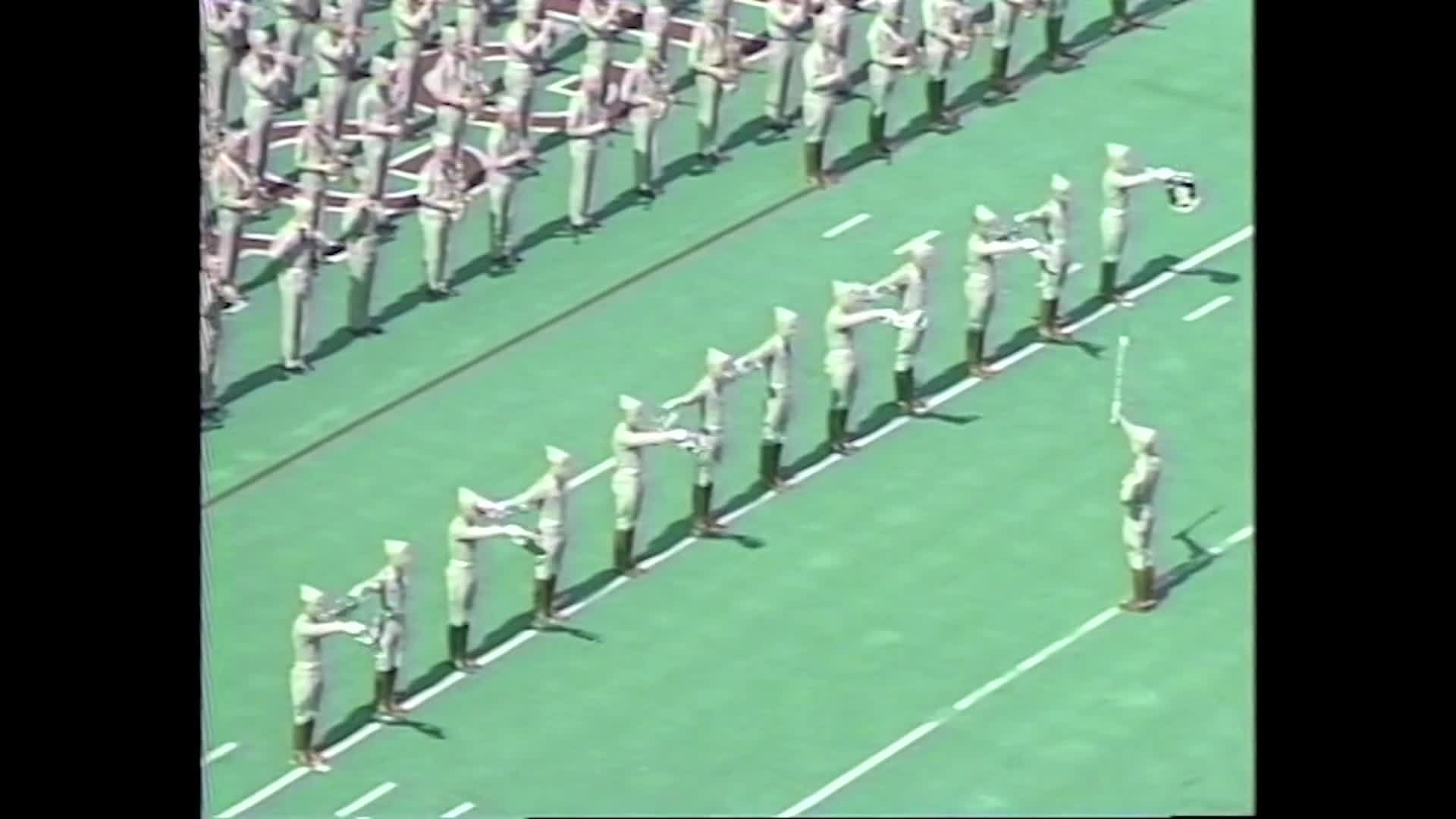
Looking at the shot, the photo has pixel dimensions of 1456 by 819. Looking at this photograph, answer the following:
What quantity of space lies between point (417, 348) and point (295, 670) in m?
3.53

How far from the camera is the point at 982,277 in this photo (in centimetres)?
2875

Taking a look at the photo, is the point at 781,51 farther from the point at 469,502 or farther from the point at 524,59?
the point at 469,502

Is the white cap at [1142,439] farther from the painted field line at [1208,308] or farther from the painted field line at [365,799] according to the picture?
the painted field line at [365,799]

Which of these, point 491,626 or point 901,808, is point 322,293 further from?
point 901,808

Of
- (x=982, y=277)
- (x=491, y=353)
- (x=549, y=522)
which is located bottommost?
(x=491, y=353)

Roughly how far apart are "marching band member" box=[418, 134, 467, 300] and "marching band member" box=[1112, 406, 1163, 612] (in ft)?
13.5

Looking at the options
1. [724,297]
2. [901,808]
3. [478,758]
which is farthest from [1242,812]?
[724,297]

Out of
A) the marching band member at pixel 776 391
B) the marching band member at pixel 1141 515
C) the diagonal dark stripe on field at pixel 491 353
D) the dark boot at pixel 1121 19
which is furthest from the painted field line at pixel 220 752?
the dark boot at pixel 1121 19

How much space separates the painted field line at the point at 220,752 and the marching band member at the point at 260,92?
4.82 metres

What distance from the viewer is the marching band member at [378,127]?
30406mm

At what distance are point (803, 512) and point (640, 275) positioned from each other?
2369mm

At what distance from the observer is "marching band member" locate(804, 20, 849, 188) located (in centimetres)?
3023

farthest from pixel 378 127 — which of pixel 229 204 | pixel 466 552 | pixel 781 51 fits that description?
pixel 466 552

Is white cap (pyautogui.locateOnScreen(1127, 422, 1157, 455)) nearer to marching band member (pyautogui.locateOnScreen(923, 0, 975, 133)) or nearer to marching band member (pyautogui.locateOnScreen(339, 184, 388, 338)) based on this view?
marching band member (pyautogui.locateOnScreen(923, 0, 975, 133))
